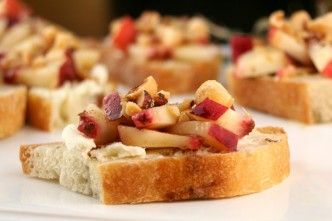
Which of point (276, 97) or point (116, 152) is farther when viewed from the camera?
point (276, 97)

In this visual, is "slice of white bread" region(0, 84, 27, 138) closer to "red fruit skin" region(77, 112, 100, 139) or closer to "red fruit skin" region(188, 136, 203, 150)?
"red fruit skin" region(77, 112, 100, 139)

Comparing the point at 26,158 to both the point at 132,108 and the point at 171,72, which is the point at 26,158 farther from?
the point at 171,72

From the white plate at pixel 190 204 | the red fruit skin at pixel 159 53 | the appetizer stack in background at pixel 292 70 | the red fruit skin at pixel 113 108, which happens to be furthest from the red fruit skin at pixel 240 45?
the red fruit skin at pixel 113 108

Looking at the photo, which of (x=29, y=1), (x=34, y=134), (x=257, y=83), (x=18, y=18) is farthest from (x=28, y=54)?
(x=29, y=1)

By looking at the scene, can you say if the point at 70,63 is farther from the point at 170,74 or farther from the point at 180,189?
the point at 180,189

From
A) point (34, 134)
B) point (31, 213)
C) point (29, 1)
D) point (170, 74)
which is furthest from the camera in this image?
point (29, 1)

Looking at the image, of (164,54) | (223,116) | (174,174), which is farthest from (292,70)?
(174,174)

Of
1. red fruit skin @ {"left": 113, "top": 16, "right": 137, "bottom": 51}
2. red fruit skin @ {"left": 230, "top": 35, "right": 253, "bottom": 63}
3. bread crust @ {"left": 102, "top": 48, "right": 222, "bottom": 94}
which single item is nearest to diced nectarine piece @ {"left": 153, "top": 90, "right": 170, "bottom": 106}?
red fruit skin @ {"left": 230, "top": 35, "right": 253, "bottom": 63}
